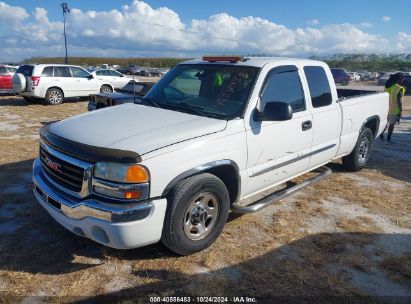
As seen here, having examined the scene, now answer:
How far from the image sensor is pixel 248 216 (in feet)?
15.5

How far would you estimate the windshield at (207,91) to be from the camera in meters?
4.08

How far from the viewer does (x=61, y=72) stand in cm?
1589

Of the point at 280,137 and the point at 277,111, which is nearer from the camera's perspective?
the point at 277,111

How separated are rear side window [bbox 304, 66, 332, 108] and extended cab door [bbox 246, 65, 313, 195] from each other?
0.23 metres

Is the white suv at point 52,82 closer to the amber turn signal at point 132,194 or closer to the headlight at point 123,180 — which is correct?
the headlight at point 123,180

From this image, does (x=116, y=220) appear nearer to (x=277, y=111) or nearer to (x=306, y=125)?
(x=277, y=111)

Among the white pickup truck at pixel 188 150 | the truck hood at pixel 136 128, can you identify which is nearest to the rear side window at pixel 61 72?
the white pickup truck at pixel 188 150

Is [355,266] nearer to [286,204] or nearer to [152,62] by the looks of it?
[286,204]

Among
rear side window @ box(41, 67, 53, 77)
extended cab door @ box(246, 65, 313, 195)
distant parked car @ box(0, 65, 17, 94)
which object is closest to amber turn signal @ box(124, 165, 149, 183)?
extended cab door @ box(246, 65, 313, 195)

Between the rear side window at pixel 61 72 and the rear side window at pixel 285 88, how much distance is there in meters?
13.4

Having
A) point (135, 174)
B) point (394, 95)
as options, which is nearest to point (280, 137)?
point (135, 174)

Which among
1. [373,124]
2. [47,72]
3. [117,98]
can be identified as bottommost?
[373,124]

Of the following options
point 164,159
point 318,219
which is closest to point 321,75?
point 318,219

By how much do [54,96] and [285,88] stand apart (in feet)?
43.9
